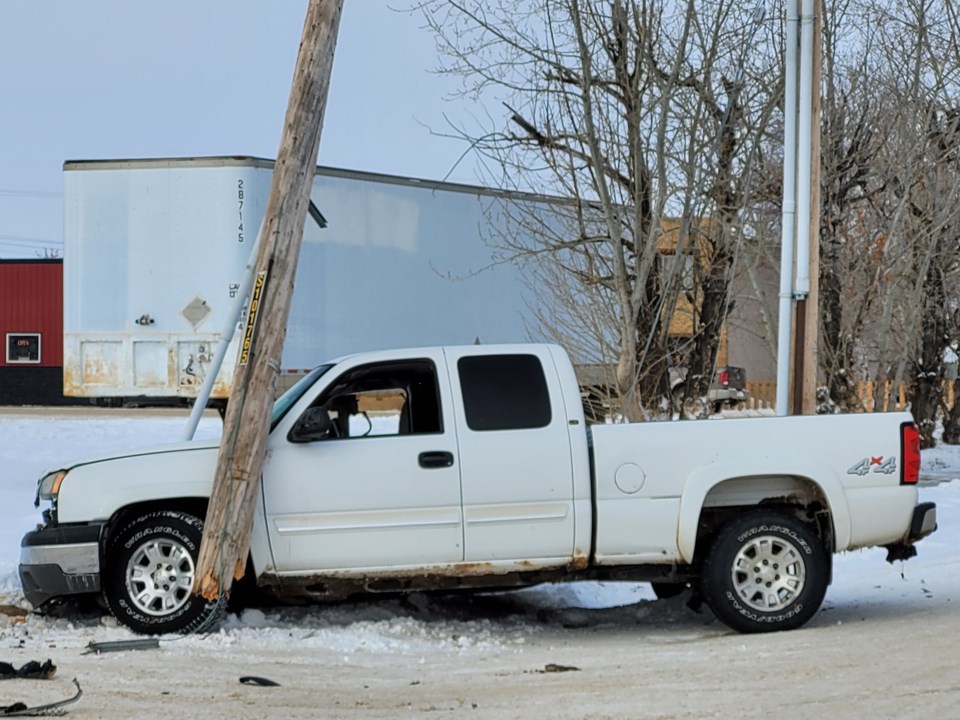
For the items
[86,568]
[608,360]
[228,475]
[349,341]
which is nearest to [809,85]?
[608,360]

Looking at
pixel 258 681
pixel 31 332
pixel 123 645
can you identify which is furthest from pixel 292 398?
pixel 31 332

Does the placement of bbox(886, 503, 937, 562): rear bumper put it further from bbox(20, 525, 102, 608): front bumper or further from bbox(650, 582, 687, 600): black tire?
bbox(20, 525, 102, 608): front bumper

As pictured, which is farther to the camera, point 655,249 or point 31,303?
point 31,303

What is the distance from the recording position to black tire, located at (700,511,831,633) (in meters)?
8.38

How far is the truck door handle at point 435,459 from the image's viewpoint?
8.30m

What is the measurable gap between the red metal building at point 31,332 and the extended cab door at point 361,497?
27219 mm

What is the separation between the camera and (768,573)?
8.47 metres

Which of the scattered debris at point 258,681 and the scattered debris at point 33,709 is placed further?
the scattered debris at point 258,681

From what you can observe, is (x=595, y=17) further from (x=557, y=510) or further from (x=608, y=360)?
(x=557, y=510)

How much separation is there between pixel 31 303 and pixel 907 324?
77.3 ft

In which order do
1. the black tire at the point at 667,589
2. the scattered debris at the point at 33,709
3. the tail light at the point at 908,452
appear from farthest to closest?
the black tire at the point at 667,589, the tail light at the point at 908,452, the scattered debris at the point at 33,709

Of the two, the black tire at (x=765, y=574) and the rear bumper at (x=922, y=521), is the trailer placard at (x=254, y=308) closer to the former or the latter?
the black tire at (x=765, y=574)

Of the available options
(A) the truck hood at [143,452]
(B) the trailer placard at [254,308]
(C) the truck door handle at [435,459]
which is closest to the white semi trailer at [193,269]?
(B) the trailer placard at [254,308]

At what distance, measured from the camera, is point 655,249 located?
542 inches
